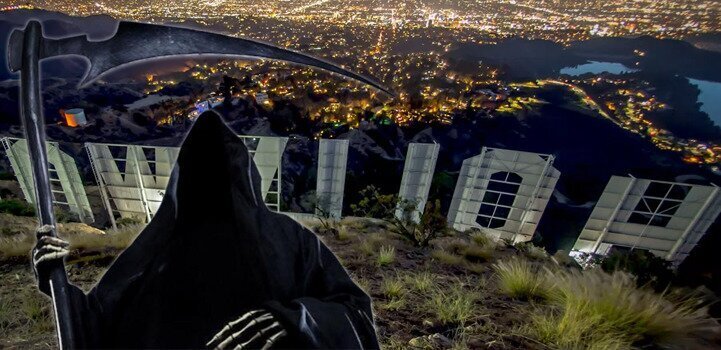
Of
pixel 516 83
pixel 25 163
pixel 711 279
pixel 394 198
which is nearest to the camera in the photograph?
pixel 711 279

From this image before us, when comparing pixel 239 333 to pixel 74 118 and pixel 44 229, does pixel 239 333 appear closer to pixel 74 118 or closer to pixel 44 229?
→ pixel 44 229

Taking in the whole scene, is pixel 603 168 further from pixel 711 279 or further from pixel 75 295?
pixel 75 295

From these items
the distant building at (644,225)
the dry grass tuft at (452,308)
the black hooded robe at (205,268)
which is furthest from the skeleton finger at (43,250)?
the distant building at (644,225)

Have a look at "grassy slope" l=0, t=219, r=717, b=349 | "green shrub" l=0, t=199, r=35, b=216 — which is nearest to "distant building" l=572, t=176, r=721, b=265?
"grassy slope" l=0, t=219, r=717, b=349

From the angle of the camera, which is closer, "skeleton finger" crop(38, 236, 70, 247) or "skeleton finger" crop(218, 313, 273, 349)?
"skeleton finger" crop(218, 313, 273, 349)

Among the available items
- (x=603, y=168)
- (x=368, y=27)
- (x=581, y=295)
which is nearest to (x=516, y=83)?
(x=603, y=168)

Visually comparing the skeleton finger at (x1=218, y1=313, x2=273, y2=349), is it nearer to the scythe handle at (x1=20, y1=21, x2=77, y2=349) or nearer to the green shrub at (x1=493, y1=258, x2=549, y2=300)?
the scythe handle at (x1=20, y1=21, x2=77, y2=349)
